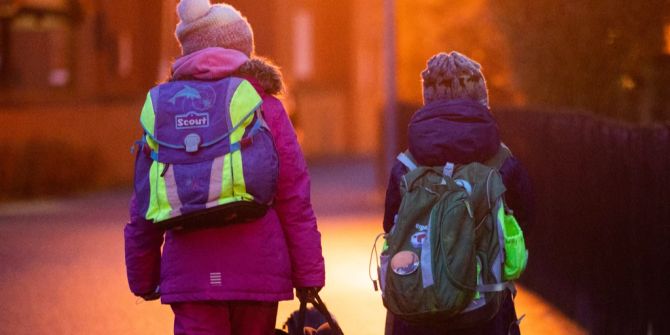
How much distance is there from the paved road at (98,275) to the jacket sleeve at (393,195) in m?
3.60

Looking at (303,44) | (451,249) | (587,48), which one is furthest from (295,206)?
(303,44)

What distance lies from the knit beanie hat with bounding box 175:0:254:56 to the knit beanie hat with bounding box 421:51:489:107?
0.69 meters

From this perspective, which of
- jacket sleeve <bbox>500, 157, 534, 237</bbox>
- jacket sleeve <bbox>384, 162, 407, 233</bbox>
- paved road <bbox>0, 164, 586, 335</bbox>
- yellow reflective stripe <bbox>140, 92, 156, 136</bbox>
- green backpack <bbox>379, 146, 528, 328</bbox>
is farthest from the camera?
paved road <bbox>0, 164, 586, 335</bbox>

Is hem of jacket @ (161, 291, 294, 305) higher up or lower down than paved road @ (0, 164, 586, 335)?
higher up

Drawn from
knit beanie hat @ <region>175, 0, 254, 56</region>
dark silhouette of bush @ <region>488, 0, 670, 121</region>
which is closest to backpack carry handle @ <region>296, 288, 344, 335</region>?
knit beanie hat @ <region>175, 0, 254, 56</region>

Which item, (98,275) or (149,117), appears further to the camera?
(98,275)

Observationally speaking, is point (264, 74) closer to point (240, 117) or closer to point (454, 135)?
point (240, 117)

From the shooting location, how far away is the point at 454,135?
518cm

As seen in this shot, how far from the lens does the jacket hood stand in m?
5.17

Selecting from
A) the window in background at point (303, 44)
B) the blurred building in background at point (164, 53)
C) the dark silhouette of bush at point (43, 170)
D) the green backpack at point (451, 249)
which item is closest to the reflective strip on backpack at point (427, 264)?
the green backpack at point (451, 249)

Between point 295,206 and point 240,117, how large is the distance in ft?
1.21

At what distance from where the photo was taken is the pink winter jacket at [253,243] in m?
4.87

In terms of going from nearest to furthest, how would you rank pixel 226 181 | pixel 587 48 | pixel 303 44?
pixel 226 181 → pixel 587 48 → pixel 303 44

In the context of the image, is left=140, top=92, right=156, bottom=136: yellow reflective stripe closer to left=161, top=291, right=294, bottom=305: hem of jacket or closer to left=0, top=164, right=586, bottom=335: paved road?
left=161, top=291, right=294, bottom=305: hem of jacket
